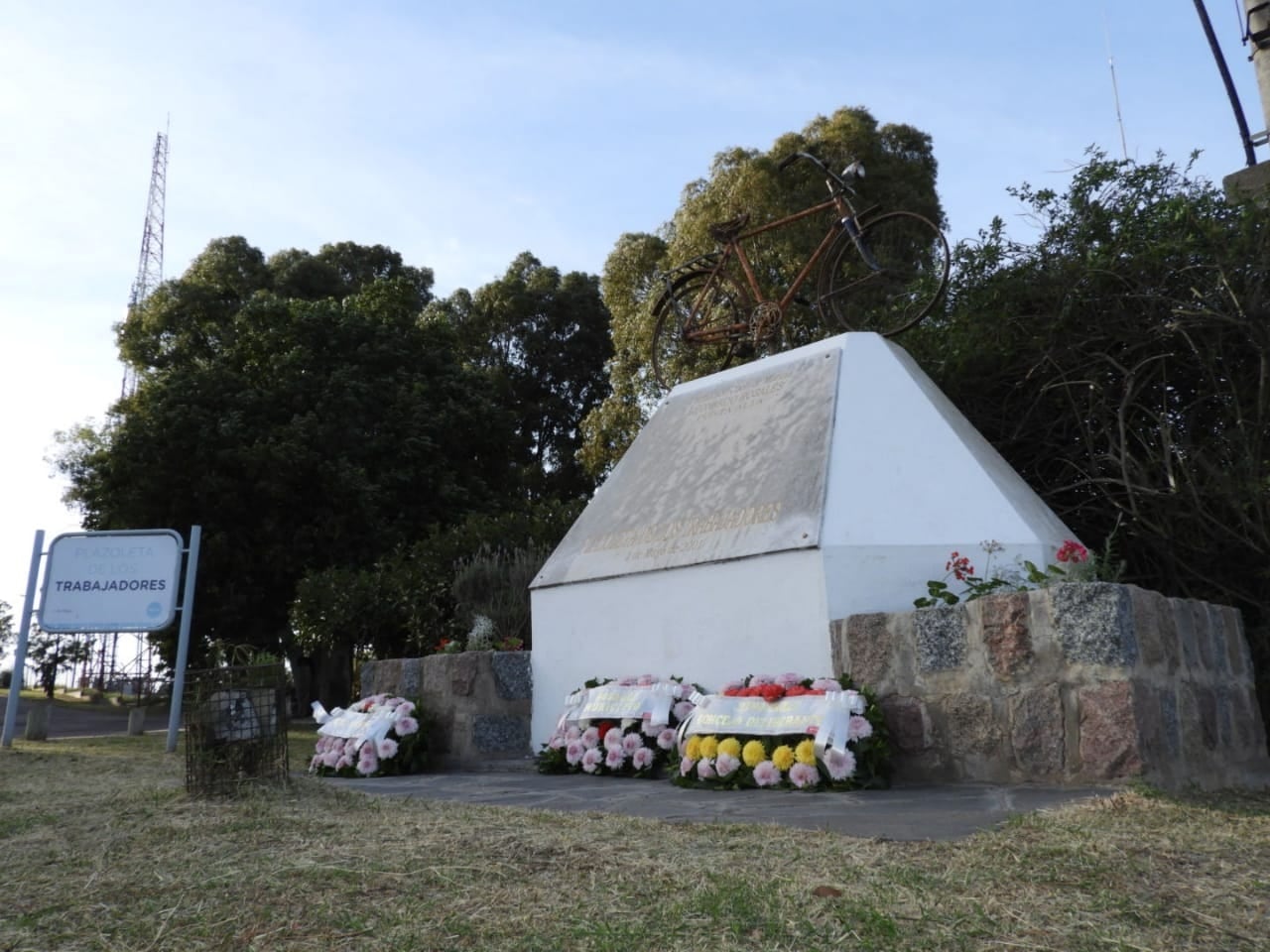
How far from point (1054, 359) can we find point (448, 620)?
18.1ft

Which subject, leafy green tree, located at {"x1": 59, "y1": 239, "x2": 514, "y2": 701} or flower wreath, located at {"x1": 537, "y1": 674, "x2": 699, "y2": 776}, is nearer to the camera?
flower wreath, located at {"x1": 537, "y1": 674, "x2": 699, "y2": 776}

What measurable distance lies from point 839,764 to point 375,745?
10.1ft

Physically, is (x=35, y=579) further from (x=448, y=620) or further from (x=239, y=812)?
(x=239, y=812)

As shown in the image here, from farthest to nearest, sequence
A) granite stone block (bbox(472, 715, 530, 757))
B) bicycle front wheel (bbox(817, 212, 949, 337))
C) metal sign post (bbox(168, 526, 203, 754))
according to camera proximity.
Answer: metal sign post (bbox(168, 526, 203, 754)) < bicycle front wheel (bbox(817, 212, 949, 337)) < granite stone block (bbox(472, 715, 530, 757))

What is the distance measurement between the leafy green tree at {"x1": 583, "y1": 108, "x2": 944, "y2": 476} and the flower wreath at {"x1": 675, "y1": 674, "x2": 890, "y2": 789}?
10.4 m

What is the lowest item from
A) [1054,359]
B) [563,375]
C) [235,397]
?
[1054,359]

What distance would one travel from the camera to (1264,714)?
24.2 ft

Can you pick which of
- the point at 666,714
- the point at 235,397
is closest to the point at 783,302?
the point at 666,714

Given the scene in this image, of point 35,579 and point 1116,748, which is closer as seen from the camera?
point 1116,748

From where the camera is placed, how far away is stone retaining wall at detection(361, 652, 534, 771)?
22.1ft

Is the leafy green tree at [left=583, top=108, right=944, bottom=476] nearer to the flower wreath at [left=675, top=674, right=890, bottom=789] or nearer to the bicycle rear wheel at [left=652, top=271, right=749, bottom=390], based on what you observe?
the bicycle rear wheel at [left=652, top=271, right=749, bottom=390]

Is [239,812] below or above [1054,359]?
below

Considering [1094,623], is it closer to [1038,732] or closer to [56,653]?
[1038,732]

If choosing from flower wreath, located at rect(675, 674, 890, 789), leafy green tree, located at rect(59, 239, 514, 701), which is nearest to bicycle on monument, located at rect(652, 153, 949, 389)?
flower wreath, located at rect(675, 674, 890, 789)
